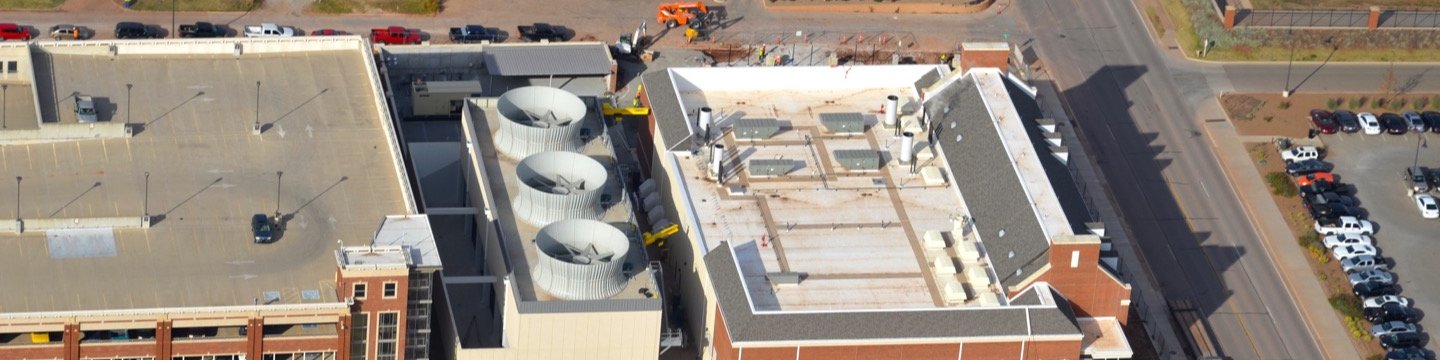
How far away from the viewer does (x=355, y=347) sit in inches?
7210

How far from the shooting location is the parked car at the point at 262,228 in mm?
→ 189000

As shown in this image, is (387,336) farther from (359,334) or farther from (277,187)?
(277,187)

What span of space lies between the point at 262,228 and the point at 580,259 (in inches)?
804

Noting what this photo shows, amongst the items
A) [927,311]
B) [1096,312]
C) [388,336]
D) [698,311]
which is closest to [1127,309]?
[1096,312]

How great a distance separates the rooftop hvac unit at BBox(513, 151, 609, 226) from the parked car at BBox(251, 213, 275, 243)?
16110 mm

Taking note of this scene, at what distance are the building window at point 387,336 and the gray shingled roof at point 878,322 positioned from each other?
19.8m

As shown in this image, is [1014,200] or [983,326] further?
[1014,200]

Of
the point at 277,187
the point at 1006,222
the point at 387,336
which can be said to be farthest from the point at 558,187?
the point at 1006,222

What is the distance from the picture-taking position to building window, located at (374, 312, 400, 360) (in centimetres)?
18275

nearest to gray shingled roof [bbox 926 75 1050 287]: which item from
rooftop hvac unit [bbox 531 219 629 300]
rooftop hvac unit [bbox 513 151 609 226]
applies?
rooftop hvac unit [bbox 531 219 629 300]

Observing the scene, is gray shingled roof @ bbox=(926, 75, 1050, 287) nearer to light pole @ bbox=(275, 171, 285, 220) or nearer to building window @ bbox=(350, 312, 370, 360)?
building window @ bbox=(350, 312, 370, 360)

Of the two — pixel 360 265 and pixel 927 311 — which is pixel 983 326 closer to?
pixel 927 311

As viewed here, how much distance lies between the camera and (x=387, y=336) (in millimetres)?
183375

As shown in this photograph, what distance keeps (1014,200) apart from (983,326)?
15.0 m
